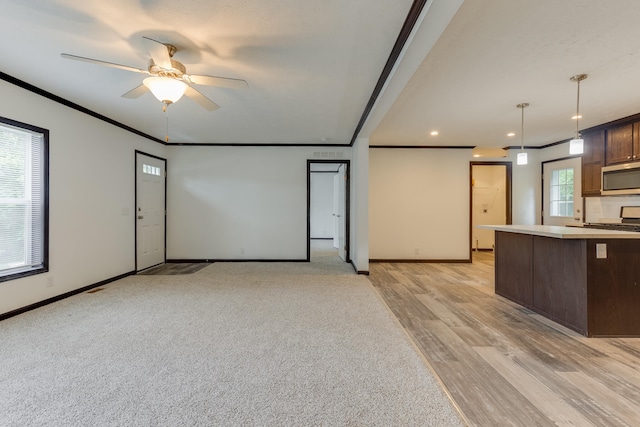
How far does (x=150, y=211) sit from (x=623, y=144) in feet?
25.3

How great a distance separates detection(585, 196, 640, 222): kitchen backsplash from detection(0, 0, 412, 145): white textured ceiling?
4.43 meters

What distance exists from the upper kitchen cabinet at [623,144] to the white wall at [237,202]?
418 cm

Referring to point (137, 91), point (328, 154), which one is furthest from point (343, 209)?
point (137, 91)

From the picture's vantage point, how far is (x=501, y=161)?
619 centimetres

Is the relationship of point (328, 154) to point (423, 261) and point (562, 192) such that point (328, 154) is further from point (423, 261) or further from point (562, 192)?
point (562, 192)

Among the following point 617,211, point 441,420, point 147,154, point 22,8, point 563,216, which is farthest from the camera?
point 563,216

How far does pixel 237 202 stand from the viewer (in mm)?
6062

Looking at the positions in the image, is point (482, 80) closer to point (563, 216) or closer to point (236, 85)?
point (236, 85)

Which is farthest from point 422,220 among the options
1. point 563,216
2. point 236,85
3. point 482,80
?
point 236,85

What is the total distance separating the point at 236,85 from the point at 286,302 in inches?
94.1

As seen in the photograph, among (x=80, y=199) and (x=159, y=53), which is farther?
(x=80, y=199)

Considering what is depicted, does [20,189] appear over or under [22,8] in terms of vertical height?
under

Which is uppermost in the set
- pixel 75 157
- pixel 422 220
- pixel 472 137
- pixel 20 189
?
pixel 472 137

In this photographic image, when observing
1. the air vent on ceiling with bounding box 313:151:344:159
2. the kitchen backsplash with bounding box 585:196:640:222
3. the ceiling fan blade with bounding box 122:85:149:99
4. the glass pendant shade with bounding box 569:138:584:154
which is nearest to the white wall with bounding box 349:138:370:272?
the air vent on ceiling with bounding box 313:151:344:159
